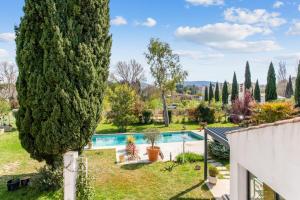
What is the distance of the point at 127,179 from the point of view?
43.8 ft

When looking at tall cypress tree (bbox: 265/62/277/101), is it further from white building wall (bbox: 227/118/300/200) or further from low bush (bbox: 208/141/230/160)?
white building wall (bbox: 227/118/300/200)

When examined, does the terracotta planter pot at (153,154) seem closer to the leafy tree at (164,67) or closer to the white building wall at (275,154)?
the white building wall at (275,154)

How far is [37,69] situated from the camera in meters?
10.5

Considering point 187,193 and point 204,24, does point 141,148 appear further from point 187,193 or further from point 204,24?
point 204,24

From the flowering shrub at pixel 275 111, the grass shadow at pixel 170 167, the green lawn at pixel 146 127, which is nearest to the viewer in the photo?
the flowering shrub at pixel 275 111

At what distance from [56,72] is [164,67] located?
69.8 feet

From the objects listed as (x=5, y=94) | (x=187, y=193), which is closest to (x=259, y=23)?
(x=187, y=193)

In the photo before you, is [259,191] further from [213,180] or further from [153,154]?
[153,154]

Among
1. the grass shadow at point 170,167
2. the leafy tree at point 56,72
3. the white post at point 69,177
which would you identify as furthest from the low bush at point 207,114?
the white post at point 69,177

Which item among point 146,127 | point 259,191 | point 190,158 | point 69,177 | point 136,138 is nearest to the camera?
point 259,191

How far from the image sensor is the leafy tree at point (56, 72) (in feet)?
33.8

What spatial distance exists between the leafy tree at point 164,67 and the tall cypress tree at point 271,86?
2292cm

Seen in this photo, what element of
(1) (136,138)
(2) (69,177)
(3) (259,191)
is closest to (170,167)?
(2) (69,177)

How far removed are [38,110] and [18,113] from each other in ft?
4.02
